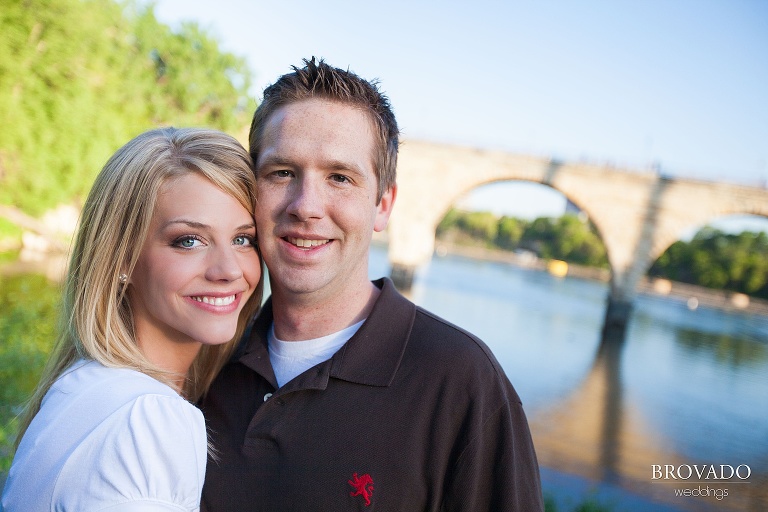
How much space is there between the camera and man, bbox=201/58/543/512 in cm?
136

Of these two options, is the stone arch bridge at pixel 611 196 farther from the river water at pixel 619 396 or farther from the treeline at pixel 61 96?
the treeline at pixel 61 96

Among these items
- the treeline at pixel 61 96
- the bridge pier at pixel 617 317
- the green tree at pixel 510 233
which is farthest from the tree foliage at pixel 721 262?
the treeline at pixel 61 96

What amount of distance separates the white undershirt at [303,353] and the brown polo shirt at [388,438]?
4.6 inches

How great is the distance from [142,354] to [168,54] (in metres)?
19.2

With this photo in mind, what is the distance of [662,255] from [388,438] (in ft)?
168

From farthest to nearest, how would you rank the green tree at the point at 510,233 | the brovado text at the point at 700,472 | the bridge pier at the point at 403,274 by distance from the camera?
the green tree at the point at 510,233
the bridge pier at the point at 403,274
the brovado text at the point at 700,472

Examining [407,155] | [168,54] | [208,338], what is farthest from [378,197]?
[407,155]

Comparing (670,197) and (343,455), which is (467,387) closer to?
(343,455)

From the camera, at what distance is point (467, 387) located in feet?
4.58

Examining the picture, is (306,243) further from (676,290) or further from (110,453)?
(676,290)

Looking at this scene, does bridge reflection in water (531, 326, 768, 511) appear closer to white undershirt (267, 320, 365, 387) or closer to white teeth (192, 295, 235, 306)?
white undershirt (267, 320, 365, 387)

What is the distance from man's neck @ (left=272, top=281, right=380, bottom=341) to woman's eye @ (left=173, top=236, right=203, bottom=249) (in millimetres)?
284

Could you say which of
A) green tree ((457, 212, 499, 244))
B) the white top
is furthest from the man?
green tree ((457, 212, 499, 244))

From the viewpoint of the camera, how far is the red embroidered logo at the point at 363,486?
1.35m
